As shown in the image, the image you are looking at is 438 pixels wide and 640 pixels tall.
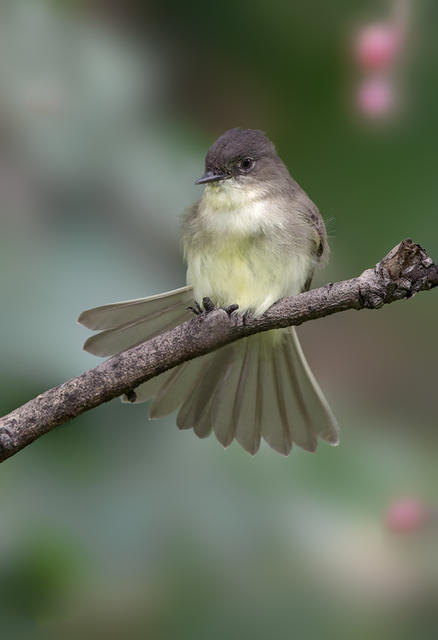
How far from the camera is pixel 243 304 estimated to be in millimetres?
2002

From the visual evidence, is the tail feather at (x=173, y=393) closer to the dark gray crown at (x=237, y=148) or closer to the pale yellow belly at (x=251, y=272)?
the pale yellow belly at (x=251, y=272)

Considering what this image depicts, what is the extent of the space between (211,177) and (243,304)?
1.10 feet

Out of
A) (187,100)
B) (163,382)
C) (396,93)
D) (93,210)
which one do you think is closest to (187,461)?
(163,382)

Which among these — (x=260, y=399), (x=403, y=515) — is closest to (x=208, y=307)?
(x=260, y=399)

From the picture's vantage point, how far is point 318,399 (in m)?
2.09

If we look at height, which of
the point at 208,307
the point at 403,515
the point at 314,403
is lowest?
the point at 403,515

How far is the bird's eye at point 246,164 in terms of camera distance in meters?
2.18

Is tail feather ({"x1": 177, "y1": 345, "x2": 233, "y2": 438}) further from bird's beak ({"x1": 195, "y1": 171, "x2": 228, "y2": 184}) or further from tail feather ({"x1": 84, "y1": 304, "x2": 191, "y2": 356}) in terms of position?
bird's beak ({"x1": 195, "y1": 171, "x2": 228, "y2": 184})

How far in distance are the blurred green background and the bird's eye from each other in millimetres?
358

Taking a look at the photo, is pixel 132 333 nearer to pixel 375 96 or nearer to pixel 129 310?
pixel 129 310

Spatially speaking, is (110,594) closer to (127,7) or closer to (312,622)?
(312,622)

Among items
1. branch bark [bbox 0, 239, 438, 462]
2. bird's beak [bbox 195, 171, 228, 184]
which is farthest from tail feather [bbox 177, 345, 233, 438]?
branch bark [bbox 0, 239, 438, 462]

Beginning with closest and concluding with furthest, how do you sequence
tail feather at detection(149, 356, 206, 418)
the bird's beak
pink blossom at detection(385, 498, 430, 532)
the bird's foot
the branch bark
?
the branch bark, the bird's foot, tail feather at detection(149, 356, 206, 418), the bird's beak, pink blossom at detection(385, 498, 430, 532)

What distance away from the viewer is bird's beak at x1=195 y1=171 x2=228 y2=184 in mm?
2121
